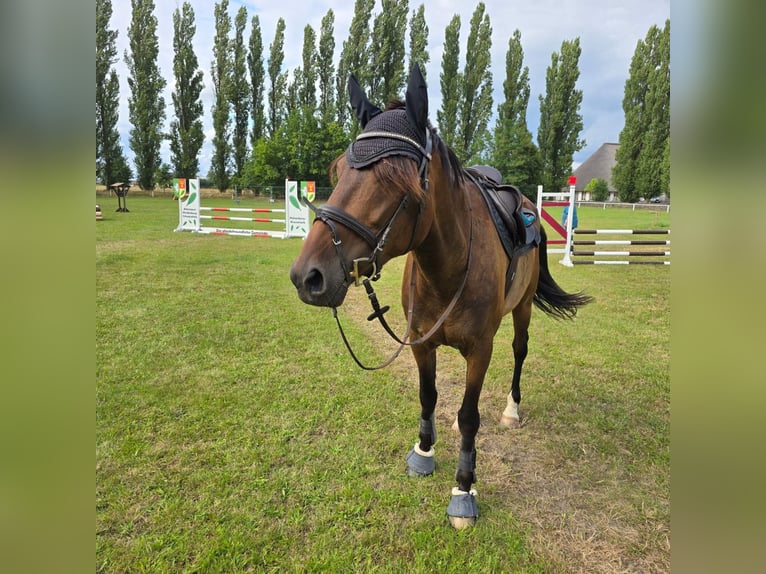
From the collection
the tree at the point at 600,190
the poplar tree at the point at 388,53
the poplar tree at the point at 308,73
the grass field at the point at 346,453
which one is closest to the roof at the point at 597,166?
the tree at the point at 600,190

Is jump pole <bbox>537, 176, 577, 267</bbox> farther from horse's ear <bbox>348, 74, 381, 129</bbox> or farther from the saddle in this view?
horse's ear <bbox>348, 74, 381, 129</bbox>

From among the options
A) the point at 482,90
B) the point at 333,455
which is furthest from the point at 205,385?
the point at 482,90

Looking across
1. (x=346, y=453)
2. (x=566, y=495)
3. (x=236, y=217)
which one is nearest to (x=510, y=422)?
(x=566, y=495)

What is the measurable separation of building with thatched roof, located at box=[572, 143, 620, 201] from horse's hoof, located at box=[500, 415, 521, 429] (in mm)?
60444

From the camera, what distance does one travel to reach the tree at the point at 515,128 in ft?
115

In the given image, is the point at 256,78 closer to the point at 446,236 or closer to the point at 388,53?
the point at 388,53

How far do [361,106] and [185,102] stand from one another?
4057 centimetres

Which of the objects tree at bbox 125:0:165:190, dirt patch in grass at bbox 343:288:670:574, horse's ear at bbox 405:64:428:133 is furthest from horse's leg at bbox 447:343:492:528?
tree at bbox 125:0:165:190

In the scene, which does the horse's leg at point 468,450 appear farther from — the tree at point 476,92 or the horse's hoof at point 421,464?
the tree at point 476,92

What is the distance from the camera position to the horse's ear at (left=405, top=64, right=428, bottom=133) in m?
1.75
